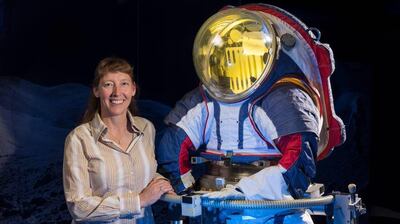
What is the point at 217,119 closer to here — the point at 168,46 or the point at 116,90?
the point at 116,90

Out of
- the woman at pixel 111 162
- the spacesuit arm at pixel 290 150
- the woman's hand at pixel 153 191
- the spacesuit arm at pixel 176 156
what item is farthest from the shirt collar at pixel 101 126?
the spacesuit arm at pixel 290 150

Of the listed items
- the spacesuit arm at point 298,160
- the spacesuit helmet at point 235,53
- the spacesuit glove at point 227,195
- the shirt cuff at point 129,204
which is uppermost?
the spacesuit helmet at point 235,53

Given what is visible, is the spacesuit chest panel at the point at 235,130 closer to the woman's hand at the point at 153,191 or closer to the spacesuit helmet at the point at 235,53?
the spacesuit helmet at the point at 235,53

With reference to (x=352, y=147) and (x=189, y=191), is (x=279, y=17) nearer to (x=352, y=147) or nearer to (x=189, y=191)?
(x=189, y=191)

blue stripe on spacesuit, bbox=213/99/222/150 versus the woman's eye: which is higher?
the woman's eye

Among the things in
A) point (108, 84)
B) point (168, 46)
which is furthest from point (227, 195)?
point (168, 46)

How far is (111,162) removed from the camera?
1995mm

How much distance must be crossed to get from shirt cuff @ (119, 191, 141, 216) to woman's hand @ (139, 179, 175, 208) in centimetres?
2

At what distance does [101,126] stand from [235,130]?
479mm

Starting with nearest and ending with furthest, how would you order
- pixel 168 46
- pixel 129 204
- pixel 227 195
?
pixel 227 195 < pixel 129 204 < pixel 168 46

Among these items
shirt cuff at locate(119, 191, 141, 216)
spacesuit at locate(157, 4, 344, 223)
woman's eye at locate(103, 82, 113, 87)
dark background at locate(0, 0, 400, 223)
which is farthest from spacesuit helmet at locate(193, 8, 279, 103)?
dark background at locate(0, 0, 400, 223)

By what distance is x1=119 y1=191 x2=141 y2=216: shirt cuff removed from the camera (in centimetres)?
194

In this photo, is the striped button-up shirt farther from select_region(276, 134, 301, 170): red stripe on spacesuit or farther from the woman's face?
select_region(276, 134, 301, 170): red stripe on spacesuit

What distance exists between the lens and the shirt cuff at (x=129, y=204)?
194 cm
